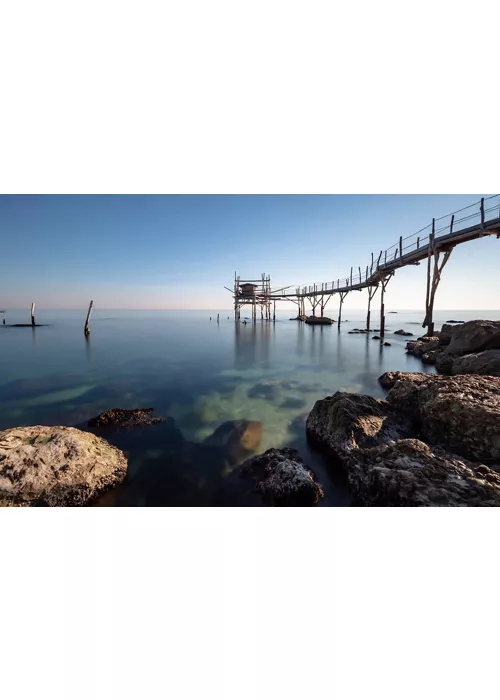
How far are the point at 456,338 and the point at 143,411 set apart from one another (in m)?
12.6

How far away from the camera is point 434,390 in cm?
515

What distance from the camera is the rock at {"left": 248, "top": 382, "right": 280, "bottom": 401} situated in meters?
8.70

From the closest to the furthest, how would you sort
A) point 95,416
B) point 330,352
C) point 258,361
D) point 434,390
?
point 434,390 → point 95,416 → point 258,361 → point 330,352

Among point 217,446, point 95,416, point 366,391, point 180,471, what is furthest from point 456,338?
point 95,416

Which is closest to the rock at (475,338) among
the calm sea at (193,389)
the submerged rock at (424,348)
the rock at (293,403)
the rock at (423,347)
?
the calm sea at (193,389)

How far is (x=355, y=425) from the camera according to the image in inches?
190

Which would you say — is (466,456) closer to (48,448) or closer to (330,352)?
(48,448)

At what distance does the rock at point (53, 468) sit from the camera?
3.48 metres

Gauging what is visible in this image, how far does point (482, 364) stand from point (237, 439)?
25.0 ft

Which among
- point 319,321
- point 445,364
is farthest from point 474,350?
point 319,321

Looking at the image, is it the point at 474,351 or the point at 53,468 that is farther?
the point at 474,351

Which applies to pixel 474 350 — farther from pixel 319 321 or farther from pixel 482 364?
pixel 319 321

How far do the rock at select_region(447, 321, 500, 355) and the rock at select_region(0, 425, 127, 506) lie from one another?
12.5 meters

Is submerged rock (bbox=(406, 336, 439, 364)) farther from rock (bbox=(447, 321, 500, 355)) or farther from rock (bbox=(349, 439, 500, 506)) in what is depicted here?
rock (bbox=(349, 439, 500, 506))
